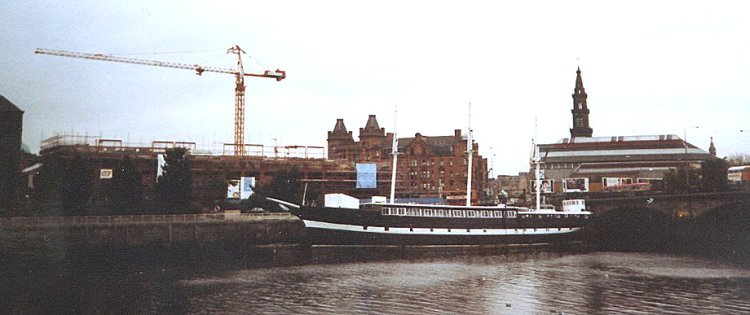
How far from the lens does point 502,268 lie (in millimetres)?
51469

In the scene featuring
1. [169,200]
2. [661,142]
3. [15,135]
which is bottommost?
[169,200]

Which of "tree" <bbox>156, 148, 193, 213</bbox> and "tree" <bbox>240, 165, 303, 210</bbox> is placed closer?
"tree" <bbox>156, 148, 193, 213</bbox>

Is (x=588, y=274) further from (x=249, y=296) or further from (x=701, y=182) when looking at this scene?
(x=701, y=182)

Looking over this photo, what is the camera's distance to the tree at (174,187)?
7406 centimetres

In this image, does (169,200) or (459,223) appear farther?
(169,200)

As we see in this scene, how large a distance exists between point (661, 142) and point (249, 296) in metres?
124

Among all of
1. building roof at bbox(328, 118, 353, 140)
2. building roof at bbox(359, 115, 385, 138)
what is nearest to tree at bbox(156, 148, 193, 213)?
building roof at bbox(359, 115, 385, 138)

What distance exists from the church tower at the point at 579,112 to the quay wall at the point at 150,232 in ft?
349

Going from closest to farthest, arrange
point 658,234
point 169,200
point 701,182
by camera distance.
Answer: point 169,200 → point 658,234 → point 701,182

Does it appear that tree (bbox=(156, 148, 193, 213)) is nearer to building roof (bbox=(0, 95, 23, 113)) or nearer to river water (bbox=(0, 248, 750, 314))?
river water (bbox=(0, 248, 750, 314))

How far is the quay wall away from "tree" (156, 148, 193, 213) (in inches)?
422

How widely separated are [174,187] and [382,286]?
4265cm

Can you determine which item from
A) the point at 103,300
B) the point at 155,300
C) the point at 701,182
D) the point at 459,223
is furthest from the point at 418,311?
the point at 701,182

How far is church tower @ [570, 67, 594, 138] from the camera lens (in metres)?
157
